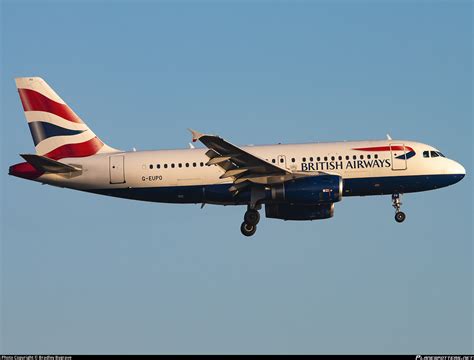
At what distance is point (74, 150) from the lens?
58.6 metres

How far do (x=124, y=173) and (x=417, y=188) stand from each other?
641 inches

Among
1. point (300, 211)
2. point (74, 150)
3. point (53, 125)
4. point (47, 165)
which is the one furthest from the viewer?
point (53, 125)

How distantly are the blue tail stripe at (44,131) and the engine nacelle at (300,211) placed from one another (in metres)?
12.0

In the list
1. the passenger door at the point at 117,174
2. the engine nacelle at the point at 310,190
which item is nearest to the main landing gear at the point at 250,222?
the engine nacelle at the point at 310,190

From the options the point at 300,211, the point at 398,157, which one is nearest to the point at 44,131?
the point at 300,211

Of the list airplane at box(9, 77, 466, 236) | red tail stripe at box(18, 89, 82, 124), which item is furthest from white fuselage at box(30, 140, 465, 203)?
red tail stripe at box(18, 89, 82, 124)

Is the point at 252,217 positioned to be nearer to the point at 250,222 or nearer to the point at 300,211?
the point at 250,222

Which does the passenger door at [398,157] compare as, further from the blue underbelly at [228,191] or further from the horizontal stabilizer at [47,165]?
the horizontal stabilizer at [47,165]

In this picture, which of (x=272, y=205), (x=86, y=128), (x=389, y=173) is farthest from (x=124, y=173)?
(x=389, y=173)

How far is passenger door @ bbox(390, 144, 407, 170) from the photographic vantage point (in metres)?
56.8

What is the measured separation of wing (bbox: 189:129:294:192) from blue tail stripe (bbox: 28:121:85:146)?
9445mm

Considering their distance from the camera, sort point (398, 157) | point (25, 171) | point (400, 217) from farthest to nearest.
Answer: point (400, 217) < point (398, 157) < point (25, 171)

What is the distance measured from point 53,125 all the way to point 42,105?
144 cm

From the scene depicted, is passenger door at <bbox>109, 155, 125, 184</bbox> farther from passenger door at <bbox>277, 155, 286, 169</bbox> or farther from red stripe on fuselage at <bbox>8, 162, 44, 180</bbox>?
passenger door at <bbox>277, 155, 286, 169</bbox>
